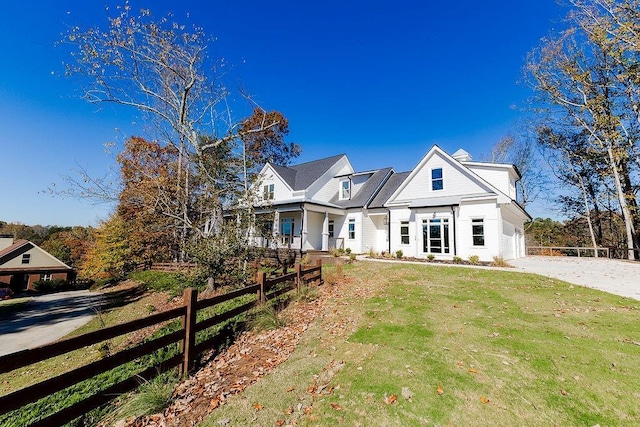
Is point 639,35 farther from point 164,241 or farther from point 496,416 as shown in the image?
point 164,241

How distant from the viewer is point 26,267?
1308 inches

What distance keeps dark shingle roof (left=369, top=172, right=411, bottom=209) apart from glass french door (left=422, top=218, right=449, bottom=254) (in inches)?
157

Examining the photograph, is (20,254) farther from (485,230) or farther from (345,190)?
(485,230)

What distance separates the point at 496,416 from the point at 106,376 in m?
7.46

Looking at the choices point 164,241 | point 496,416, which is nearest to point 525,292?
point 496,416

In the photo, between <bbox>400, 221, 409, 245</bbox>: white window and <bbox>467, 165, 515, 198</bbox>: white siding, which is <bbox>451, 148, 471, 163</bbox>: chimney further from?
<bbox>400, 221, 409, 245</bbox>: white window

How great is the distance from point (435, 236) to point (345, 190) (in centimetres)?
932

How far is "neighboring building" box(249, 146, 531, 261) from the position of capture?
1627 cm

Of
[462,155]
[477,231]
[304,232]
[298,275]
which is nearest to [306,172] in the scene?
[304,232]

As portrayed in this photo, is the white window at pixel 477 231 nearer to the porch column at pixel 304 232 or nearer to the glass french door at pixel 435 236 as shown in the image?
the glass french door at pixel 435 236

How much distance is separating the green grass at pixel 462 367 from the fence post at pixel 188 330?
151 cm

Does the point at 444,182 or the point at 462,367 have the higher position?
the point at 444,182

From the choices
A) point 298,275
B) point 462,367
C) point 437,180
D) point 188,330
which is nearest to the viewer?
point 462,367

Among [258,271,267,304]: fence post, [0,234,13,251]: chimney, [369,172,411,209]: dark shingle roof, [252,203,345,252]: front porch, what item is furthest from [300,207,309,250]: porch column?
[0,234,13,251]: chimney
